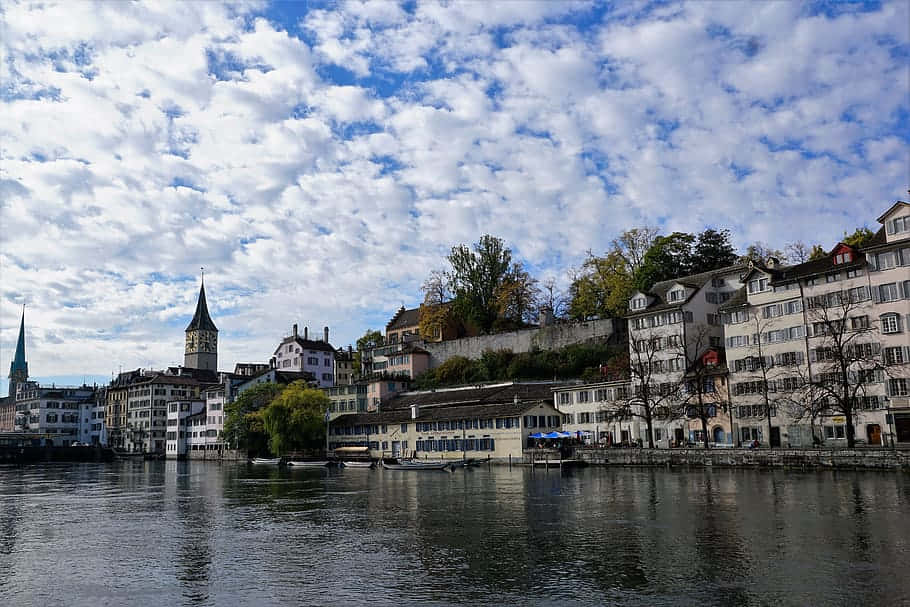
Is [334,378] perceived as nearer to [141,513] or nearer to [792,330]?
[792,330]

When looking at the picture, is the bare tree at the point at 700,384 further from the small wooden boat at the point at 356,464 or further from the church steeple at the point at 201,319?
the church steeple at the point at 201,319

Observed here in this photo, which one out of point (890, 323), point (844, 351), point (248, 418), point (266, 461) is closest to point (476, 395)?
point (266, 461)

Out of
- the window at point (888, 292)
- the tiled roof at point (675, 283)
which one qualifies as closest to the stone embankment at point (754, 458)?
the window at point (888, 292)

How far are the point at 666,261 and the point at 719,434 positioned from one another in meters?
24.1

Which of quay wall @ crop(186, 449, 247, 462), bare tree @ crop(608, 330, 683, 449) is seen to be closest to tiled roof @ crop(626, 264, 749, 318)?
bare tree @ crop(608, 330, 683, 449)

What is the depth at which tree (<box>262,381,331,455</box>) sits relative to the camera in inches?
3765

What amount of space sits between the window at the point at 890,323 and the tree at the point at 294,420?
63958mm

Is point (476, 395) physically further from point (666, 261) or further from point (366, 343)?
point (366, 343)

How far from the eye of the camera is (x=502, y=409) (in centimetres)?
7962

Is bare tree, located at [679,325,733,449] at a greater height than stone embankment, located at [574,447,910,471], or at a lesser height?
greater

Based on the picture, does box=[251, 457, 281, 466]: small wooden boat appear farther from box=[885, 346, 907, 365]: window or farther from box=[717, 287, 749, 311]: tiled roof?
box=[885, 346, 907, 365]: window

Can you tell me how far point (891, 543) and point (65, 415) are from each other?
17749 centimetres

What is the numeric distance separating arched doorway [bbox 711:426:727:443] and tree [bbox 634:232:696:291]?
69.6 ft

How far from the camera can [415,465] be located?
76125 mm
